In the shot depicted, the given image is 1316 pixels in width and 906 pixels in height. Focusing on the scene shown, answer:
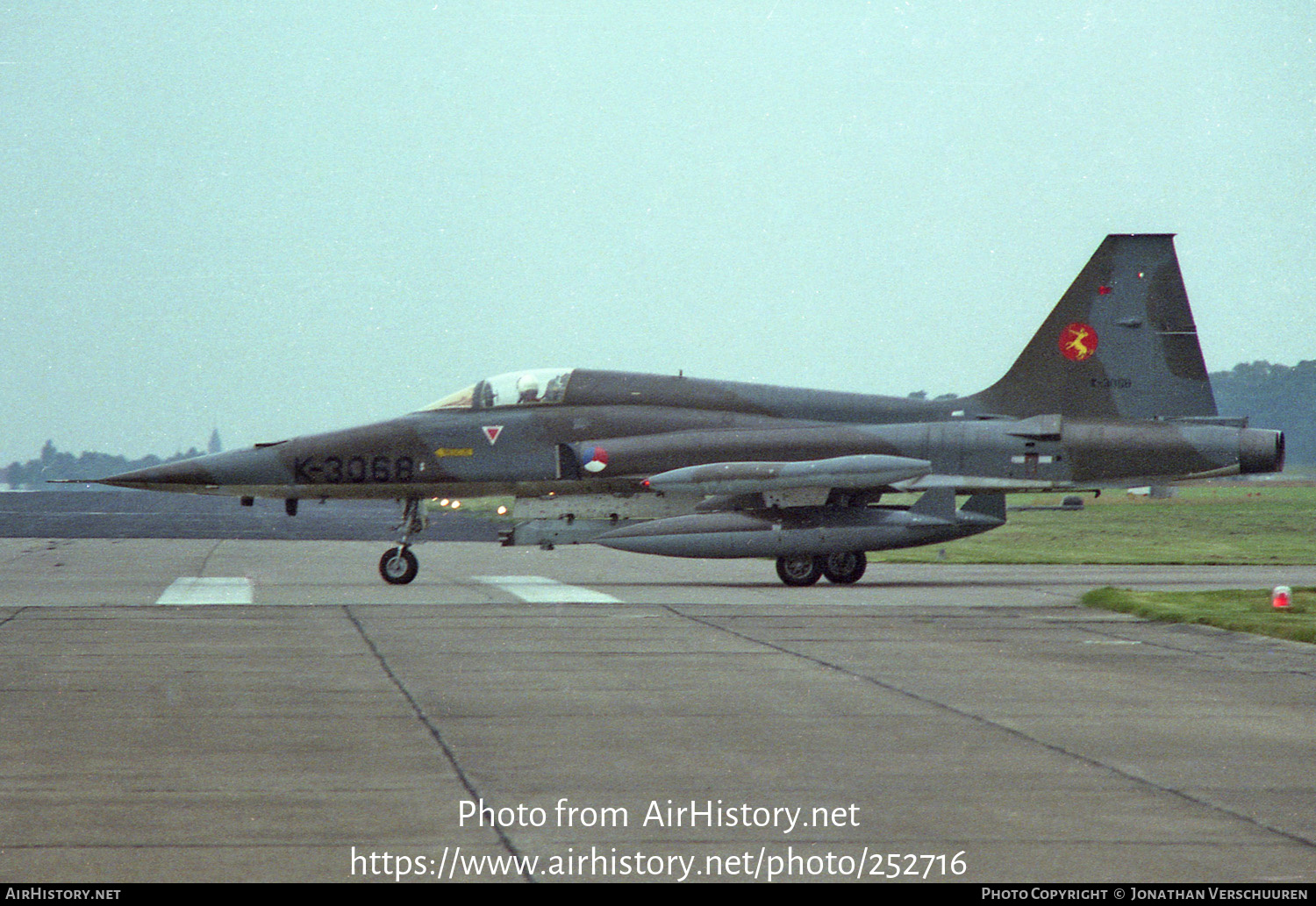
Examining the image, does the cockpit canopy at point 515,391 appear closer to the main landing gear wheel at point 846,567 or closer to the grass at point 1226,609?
the main landing gear wheel at point 846,567

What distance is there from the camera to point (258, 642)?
43.1 feet

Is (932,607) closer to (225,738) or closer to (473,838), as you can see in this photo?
(225,738)

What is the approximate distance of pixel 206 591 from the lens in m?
20.0

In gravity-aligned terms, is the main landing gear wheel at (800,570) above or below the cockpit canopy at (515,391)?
below

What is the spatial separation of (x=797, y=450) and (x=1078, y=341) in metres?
4.52

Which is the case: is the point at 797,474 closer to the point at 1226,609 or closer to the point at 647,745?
the point at 1226,609

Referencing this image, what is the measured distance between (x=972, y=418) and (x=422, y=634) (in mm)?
10937

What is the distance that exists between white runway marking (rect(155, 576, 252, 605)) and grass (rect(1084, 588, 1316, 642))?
33.6 ft

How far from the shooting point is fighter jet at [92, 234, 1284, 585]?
21.1m

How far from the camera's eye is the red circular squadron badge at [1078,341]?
22.0 m

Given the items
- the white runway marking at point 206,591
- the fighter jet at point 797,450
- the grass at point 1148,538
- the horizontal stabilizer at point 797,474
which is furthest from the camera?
the grass at point 1148,538

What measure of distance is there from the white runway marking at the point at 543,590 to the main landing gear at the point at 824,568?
10.3 feet

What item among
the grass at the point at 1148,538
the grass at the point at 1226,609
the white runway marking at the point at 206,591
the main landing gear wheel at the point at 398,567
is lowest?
the grass at the point at 1148,538

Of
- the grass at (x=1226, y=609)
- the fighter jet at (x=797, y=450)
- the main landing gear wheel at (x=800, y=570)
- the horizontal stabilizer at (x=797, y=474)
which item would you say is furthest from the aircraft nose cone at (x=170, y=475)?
the grass at (x=1226, y=609)
